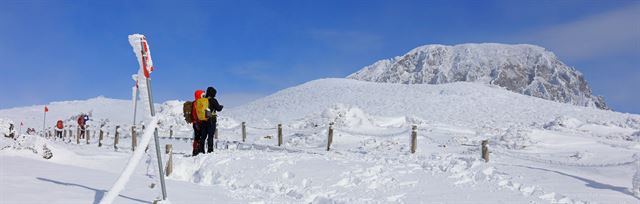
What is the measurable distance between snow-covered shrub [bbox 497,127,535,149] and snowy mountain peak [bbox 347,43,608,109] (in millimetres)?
94680

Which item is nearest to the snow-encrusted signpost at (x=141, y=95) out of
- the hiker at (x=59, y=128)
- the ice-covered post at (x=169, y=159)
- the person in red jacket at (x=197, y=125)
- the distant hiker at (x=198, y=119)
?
the ice-covered post at (x=169, y=159)

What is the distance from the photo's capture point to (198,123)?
1280cm

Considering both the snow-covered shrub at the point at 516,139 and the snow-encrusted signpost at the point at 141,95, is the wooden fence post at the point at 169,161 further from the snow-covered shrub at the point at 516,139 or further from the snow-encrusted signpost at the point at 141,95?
the snow-covered shrub at the point at 516,139

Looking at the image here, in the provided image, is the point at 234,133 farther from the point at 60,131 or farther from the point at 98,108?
the point at 98,108

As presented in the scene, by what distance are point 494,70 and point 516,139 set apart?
344ft

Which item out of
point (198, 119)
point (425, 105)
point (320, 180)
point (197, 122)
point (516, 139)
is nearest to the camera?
point (320, 180)

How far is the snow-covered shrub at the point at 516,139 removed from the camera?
1989 cm

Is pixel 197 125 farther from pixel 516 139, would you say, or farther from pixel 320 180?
pixel 516 139

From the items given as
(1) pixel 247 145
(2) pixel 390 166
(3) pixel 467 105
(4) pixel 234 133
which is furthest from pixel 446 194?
(3) pixel 467 105

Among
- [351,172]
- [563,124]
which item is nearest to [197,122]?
[351,172]

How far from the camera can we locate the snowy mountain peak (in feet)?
377

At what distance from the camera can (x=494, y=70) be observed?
392 ft

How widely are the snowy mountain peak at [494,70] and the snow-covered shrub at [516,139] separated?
9468cm

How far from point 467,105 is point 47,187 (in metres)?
41.5
